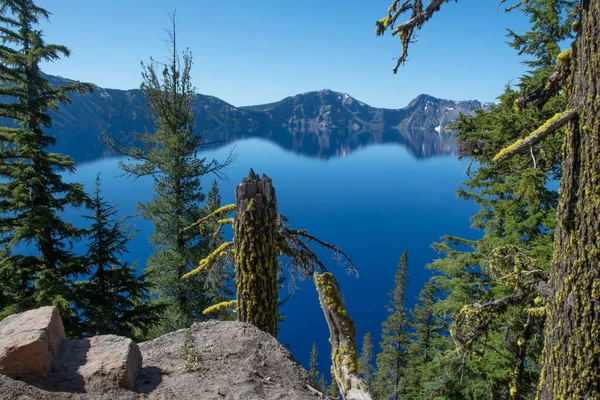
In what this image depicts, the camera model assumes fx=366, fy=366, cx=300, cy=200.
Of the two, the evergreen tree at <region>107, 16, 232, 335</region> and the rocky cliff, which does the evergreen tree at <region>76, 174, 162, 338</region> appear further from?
the rocky cliff

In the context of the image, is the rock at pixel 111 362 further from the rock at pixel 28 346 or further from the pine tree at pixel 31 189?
the pine tree at pixel 31 189

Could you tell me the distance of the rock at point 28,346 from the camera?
4.25 meters

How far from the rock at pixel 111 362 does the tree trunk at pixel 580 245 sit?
5249 millimetres

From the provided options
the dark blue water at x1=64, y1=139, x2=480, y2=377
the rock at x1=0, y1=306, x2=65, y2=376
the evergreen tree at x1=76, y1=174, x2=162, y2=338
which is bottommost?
the dark blue water at x1=64, y1=139, x2=480, y2=377

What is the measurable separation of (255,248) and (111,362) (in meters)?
2.87

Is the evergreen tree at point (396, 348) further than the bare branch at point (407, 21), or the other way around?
the evergreen tree at point (396, 348)

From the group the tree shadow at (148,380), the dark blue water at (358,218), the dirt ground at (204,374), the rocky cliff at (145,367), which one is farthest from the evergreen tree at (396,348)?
the tree shadow at (148,380)

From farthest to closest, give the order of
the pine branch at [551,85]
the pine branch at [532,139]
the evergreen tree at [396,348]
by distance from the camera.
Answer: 1. the evergreen tree at [396,348]
2. the pine branch at [551,85]
3. the pine branch at [532,139]

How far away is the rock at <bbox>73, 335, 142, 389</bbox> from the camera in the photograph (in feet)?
Result: 14.7

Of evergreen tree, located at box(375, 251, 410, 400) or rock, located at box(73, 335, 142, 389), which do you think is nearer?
rock, located at box(73, 335, 142, 389)

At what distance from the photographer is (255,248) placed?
672 cm

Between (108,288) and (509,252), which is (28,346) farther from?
(108,288)

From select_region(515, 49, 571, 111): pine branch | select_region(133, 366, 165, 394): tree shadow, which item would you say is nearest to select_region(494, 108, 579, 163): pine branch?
select_region(515, 49, 571, 111): pine branch

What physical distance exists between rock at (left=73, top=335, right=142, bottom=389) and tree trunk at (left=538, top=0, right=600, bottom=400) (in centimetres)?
525
